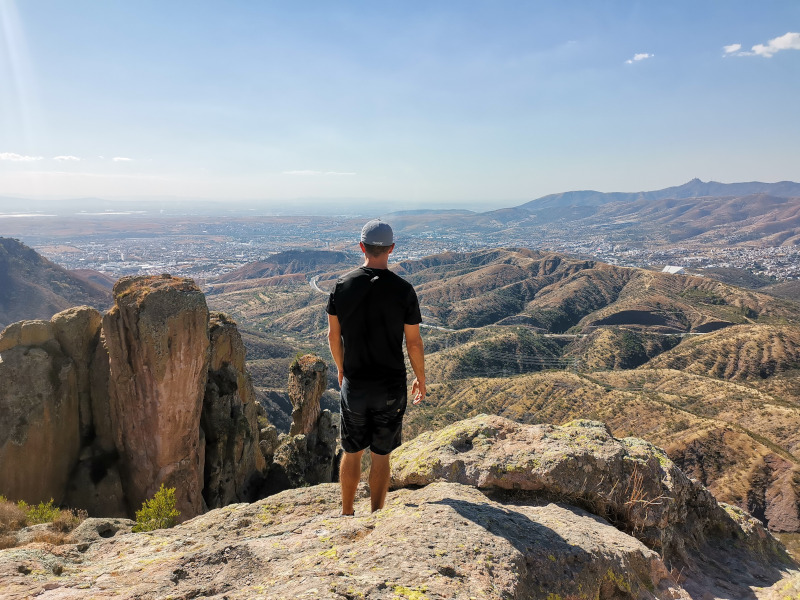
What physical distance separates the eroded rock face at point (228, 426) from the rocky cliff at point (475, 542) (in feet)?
36.9

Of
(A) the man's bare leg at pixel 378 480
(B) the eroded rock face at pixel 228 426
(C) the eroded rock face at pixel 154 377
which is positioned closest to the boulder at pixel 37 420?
(C) the eroded rock face at pixel 154 377

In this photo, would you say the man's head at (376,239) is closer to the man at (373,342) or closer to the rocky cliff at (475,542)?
the man at (373,342)

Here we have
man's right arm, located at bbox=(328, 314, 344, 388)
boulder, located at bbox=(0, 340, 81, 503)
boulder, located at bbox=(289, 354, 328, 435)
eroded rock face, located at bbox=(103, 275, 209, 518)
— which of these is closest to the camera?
man's right arm, located at bbox=(328, 314, 344, 388)

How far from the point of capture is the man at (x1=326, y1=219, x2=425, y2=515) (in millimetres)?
5559

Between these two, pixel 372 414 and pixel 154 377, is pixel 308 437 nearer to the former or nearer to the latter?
pixel 154 377

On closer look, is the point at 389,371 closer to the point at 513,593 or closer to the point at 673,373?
the point at 513,593

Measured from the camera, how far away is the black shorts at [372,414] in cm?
572

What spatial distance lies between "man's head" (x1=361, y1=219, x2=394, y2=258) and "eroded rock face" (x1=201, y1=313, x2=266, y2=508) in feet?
57.7

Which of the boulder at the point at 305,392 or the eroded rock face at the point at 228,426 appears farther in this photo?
the boulder at the point at 305,392

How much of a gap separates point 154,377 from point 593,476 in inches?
603

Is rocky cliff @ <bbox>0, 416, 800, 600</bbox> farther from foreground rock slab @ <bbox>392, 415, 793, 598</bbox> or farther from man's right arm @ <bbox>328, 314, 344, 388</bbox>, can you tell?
man's right arm @ <bbox>328, 314, 344, 388</bbox>

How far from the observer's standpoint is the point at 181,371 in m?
16.1

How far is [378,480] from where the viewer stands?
6340 millimetres

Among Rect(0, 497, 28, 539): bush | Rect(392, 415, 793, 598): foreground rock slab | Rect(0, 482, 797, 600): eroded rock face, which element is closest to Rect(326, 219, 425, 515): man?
Rect(0, 482, 797, 600): eroded rock face
